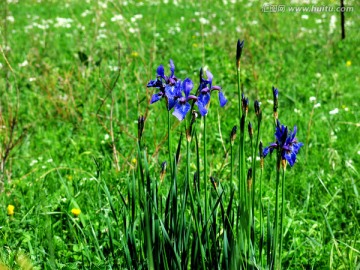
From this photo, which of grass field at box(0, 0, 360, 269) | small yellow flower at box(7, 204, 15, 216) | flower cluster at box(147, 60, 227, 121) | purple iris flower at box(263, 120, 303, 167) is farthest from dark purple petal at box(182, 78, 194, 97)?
small yellow flower at box(7, 204, 15, 216)

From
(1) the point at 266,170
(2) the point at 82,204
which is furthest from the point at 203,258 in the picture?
(1) the point at 266,170

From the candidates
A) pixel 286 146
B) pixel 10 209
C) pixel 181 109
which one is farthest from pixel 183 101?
pixel 10 209

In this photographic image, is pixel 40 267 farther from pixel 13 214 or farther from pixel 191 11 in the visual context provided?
pixel 191 11

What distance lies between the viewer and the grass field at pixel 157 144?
1.99 metres

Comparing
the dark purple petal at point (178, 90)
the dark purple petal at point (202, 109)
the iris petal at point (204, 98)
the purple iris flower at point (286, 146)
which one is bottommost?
the purple iris flower at point (286, 146)

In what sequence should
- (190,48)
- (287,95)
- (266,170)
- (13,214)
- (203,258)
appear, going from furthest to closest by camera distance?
(190,48)
(287,95)
(266,170)
(13,214)
(203,258)

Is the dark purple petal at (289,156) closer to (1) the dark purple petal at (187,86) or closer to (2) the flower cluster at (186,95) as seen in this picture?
(2) the flower cluster at (186,95)

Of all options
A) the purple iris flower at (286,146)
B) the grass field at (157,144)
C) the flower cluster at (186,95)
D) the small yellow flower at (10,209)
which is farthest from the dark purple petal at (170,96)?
the small yellow flower at (10,209)

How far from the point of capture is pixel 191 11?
8.91m

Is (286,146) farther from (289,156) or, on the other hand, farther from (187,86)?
(187,86)

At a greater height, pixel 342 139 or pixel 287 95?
pixel 287 95

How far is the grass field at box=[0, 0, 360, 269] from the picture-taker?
199 centimetres

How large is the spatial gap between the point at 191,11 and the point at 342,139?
5.65m

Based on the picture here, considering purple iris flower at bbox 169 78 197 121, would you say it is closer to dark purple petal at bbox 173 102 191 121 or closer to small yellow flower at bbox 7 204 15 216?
dark purple petal at bbox 173 102 191 121
